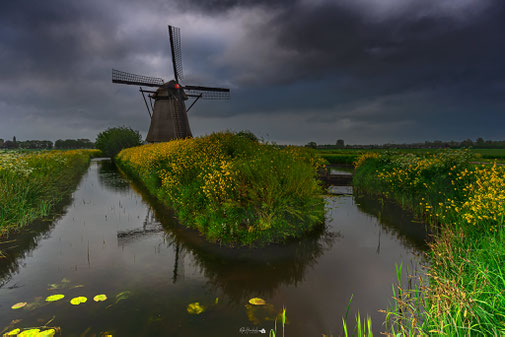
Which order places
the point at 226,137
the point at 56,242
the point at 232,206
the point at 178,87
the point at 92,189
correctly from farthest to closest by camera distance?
the point at 178,87 < the point at 92,189 < the point at 226,137 < the point at 56,242 < the point at 232,206

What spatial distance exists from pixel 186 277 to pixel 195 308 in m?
1.26

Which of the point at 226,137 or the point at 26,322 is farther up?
the point at 226,137

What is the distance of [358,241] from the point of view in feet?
26.8

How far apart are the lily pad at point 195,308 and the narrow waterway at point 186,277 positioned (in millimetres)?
66

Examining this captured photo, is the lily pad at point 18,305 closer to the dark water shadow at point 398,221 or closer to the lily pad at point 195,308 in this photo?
the lily pad at point 195,308

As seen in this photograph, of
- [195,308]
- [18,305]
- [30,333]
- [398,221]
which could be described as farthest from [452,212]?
[18,305]

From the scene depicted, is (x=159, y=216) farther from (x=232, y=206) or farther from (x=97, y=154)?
(x=97, y=154)

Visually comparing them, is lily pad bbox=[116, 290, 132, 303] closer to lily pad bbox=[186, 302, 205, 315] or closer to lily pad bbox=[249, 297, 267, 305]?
lily pad bbox=[186, 302, 205, 315]

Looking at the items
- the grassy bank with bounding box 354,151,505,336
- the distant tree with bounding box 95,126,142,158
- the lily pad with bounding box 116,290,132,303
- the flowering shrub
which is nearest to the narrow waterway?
the lily pad with bounding box 116,290,132,303

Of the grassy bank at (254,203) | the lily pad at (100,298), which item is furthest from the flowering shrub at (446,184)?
the lily pad at (100,298)

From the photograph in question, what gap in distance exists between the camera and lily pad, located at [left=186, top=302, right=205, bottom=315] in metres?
4.35

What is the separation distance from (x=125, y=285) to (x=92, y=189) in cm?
1545

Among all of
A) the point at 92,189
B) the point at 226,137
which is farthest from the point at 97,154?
the point at 226,137

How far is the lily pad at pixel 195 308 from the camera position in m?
4.35
